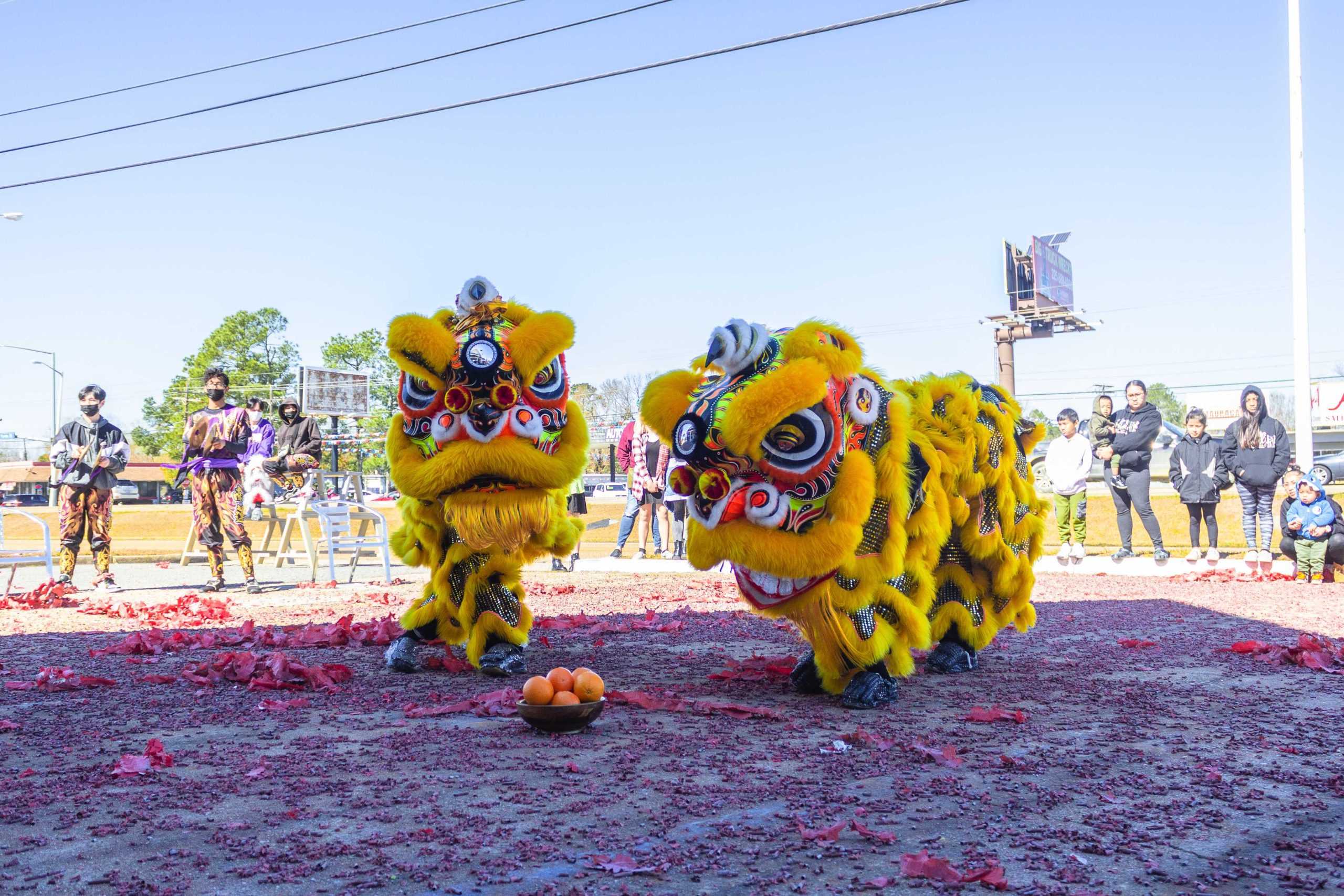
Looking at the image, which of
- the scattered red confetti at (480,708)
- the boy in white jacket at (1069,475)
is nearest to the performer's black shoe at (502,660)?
the scattered red confetti at (480,708)

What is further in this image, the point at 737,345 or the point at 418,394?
the point at 418,394

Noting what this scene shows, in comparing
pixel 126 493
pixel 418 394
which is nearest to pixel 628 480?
pixel 418 394

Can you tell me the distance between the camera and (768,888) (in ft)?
8.52

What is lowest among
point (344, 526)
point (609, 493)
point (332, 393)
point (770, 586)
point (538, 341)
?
point (609, 493)

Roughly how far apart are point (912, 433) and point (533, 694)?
7.16 ft

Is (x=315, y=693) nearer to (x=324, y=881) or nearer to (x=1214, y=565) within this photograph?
(x=324, y=881)

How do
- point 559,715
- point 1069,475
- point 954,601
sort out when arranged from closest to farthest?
point 559,715 → point 954,601 → point 1069,475

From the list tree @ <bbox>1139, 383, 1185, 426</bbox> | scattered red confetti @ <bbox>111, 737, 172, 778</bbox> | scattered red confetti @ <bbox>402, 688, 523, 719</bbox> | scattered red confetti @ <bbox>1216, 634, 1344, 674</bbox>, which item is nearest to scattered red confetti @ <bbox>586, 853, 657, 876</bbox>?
scattered red confetti @ <bbox>111, 737, 172, 778</bbox>

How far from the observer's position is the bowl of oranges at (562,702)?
4.13 m

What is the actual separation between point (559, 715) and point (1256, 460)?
33.1 ft

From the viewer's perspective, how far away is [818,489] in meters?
4.52

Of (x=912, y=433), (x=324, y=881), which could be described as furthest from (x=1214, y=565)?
(x=324, y=881)

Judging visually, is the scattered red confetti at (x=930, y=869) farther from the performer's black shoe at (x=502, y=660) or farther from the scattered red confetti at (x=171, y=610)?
the scattered red confetti at (x=171, y=610)

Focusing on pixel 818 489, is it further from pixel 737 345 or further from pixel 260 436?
pixel 260 436
